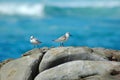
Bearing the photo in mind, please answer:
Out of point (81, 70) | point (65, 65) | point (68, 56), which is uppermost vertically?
point (68, 56)

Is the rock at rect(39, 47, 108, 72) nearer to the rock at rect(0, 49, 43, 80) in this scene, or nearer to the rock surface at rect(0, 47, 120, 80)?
the rock surface at rect(0, 47, 120, 80)

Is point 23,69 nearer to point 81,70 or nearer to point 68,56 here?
point 68,56

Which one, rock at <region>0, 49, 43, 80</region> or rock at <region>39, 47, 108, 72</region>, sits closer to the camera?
rock at <region>39, 47, 108, 72</region>

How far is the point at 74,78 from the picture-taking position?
2078 centimetres

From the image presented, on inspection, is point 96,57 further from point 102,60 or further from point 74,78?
point 74,78

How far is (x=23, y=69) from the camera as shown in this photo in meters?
22.5

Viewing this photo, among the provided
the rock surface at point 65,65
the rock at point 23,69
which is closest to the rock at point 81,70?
the rock surface at point 65,65

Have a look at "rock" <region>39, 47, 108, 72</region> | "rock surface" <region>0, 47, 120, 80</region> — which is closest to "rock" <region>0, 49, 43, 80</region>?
"rock surface" <region>0, 47, 120, 80</region>

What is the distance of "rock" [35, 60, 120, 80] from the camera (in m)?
20.6

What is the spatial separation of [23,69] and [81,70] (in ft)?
9.84

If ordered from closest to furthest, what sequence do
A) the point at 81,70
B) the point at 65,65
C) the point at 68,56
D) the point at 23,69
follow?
1. the point at 81,70
2. the point at 65,65
3. the point at 68,56
4. the point at 23,69

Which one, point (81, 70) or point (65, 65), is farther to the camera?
point (65, 65)

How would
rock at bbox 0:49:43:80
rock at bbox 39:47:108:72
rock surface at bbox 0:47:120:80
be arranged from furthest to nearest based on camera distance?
1. rock at bbox 0:49:43:80
2. rock at bbox 39:47:108:72
3. rock surface at bbox 0:47:120:80

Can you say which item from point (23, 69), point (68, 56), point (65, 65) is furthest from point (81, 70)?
point (23, 69)
